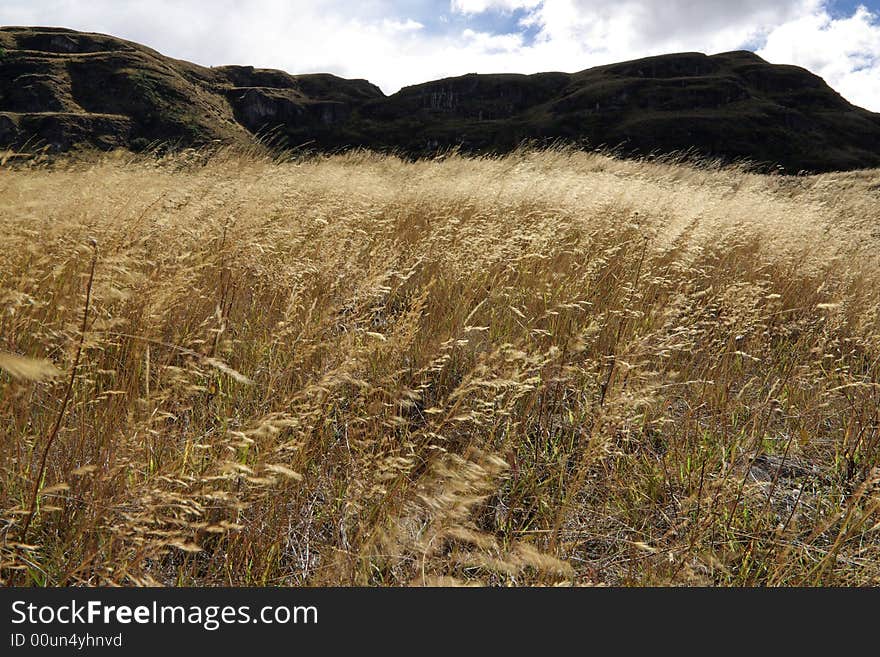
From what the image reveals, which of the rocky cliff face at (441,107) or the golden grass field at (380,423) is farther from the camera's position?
the rocky cliff face at (441,107)

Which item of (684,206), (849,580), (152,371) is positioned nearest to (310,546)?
(152,371)

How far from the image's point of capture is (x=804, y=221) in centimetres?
557

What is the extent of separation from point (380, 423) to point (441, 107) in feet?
274

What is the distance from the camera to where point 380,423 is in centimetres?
190

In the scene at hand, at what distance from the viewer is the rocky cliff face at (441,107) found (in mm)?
45625

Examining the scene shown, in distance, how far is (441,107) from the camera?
7719 cm

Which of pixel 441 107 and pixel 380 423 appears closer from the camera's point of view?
pixel 380 423

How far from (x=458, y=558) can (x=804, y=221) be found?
6270mm

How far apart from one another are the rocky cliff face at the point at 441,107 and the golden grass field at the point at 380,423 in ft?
94.6

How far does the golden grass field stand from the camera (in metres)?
1.41

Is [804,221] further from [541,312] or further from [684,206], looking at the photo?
[541,312]

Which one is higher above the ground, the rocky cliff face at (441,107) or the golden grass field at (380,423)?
the rocky cliff face at (441,107)

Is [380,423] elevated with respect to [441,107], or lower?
lower

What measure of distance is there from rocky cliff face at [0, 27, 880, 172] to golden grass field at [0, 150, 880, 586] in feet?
94.6
